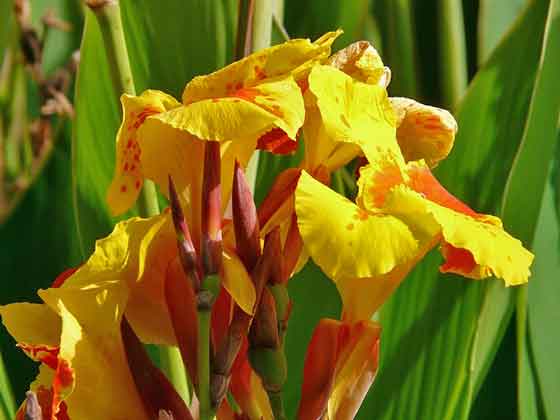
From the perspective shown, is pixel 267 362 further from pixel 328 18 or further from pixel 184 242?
pixel 328 18

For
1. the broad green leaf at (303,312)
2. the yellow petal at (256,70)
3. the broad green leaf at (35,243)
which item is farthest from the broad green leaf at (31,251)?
the yellow petal at (256,70)

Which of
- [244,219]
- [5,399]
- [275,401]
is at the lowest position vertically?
[5,399]

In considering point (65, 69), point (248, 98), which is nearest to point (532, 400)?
point (248, 98)

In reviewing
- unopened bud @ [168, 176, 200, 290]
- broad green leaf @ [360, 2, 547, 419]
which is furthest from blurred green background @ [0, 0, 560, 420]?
unopened bud @ [168, 176, 200, 290]

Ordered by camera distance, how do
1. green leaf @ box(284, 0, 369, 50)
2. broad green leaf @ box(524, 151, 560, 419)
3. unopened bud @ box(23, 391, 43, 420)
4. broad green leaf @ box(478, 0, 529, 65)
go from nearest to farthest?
unopened bud @ box(23, 391, 43, 420) → broad green leaf @ box(524, 151, 560, 419) → green leaf @ box(284, 0, 369, 50) → broad green leaf @ box(478, 0, 529, 65)

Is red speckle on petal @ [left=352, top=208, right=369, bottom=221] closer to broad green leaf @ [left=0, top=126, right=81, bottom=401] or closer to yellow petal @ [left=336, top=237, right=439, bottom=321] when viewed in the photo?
yellow petal @ [left=336, top=237, right=439, bottom=321]

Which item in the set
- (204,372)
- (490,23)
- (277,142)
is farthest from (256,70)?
(490,23)
